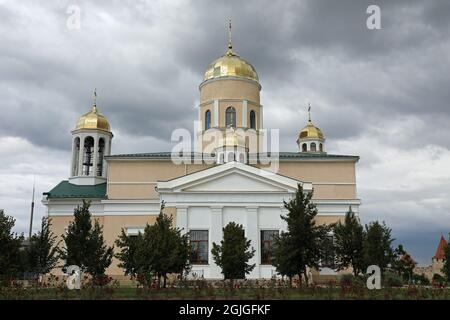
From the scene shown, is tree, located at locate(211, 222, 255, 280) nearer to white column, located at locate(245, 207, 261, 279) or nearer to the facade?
white column, located at locate(245, 207, 261, 279)

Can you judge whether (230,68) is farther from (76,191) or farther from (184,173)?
(76,191)

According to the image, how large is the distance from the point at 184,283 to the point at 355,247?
12887mm

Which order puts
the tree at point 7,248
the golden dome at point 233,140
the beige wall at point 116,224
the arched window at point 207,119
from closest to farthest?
the tree at point 7,248
the beige wall at point 116,224
the golden dome at point 233,140
the arched window at point 207,119

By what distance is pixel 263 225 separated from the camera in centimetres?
3259

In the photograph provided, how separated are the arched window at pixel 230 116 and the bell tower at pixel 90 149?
30.9ft

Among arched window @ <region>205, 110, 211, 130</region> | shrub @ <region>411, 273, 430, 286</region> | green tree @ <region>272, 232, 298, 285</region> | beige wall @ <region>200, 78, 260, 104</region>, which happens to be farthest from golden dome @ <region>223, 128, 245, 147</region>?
shrub @ <region>411, 273, 430, 286</region>

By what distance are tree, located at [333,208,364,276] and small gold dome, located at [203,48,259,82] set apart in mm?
18179

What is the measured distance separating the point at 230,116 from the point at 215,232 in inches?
509

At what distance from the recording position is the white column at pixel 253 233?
31578 mm

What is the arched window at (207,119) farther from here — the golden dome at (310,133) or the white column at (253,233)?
the golden dome at (310,133)

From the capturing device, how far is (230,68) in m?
42.9

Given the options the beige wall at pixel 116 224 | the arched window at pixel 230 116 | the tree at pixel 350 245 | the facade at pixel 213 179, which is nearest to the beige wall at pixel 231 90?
the facade at pixel 213 179

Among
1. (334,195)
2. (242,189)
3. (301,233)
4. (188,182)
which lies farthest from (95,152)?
(301,233)
